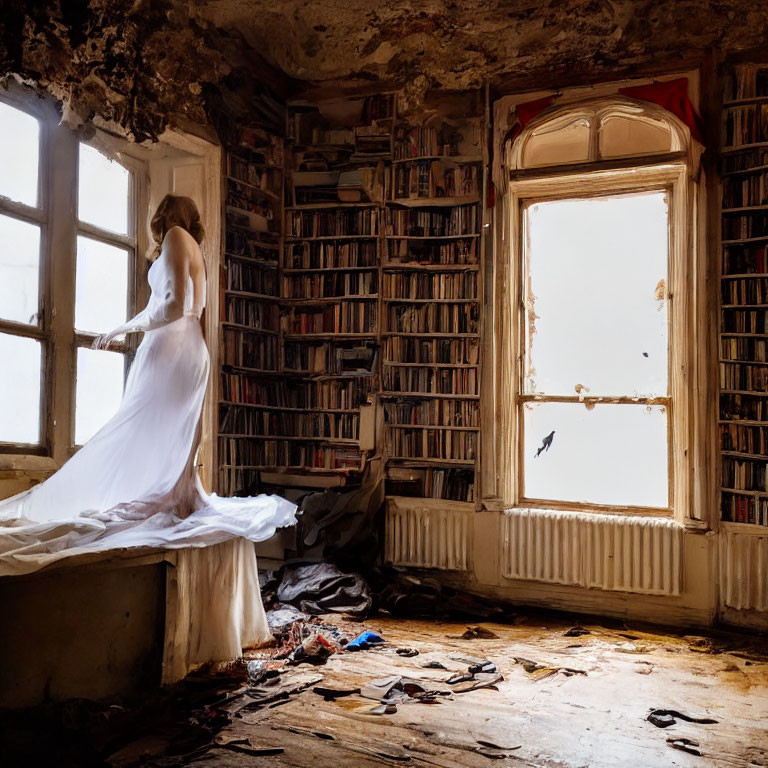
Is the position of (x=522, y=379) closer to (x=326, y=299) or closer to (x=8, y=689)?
(x=326, y=299)

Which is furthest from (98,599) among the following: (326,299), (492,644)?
(326,299)

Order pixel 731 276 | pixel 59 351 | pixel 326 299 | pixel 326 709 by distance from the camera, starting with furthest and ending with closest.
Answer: pixel 326 299, pixel 731 276, pixel 59 351, pixel 326 709

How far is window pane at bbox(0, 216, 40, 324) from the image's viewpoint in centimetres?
369

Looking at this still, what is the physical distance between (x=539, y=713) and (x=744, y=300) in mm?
2767

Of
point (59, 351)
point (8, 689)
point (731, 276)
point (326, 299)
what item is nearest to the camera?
point (8, 689)

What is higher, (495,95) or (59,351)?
(495,95)

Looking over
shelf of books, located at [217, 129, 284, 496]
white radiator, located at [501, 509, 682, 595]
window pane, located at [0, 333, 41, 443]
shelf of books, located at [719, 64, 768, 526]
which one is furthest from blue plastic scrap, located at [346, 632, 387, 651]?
shelf of books, located at [719, 64, 768, 526]

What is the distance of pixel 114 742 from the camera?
2551 mm

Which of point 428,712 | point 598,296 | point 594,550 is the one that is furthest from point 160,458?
point 598,296

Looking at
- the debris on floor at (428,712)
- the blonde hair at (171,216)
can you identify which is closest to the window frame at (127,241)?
the blonde hair at (171,216)

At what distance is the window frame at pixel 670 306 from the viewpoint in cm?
443

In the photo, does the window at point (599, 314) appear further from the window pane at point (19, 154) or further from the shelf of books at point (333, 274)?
the window pane at point (19, 154)

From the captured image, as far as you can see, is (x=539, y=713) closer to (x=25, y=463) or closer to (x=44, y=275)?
(x=25, y=463)

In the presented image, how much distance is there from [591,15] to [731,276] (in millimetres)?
1863
